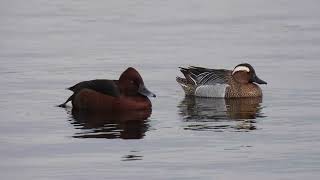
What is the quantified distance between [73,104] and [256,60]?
7.34 meters

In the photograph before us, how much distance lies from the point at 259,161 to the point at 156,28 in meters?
19.0

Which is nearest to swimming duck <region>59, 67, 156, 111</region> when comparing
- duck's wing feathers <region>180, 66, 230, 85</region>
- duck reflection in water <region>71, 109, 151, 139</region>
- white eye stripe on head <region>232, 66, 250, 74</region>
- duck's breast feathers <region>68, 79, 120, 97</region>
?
duck's breast feathers <region>68, 79, 120, 97</region>

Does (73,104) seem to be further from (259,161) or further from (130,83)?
(259,161)

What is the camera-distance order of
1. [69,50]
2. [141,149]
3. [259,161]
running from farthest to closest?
[69,50], [141,149], [259,161]

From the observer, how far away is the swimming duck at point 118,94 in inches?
793

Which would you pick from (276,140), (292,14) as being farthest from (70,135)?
(292,14)

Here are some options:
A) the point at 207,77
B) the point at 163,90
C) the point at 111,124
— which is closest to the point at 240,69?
the point at 207,77

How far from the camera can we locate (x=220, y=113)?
20.2 metres

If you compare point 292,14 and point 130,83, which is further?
point 292,14

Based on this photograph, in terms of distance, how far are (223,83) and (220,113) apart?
2.90 metres

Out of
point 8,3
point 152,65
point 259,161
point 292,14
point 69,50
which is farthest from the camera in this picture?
point 8,3

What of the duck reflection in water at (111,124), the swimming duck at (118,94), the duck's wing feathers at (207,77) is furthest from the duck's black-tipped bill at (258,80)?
the duck reflection in water at (111,124)

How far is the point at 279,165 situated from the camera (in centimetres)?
1475

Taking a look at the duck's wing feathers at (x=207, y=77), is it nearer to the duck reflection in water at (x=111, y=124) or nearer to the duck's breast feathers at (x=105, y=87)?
the duck's breast feathers at (x=105, y=87)
